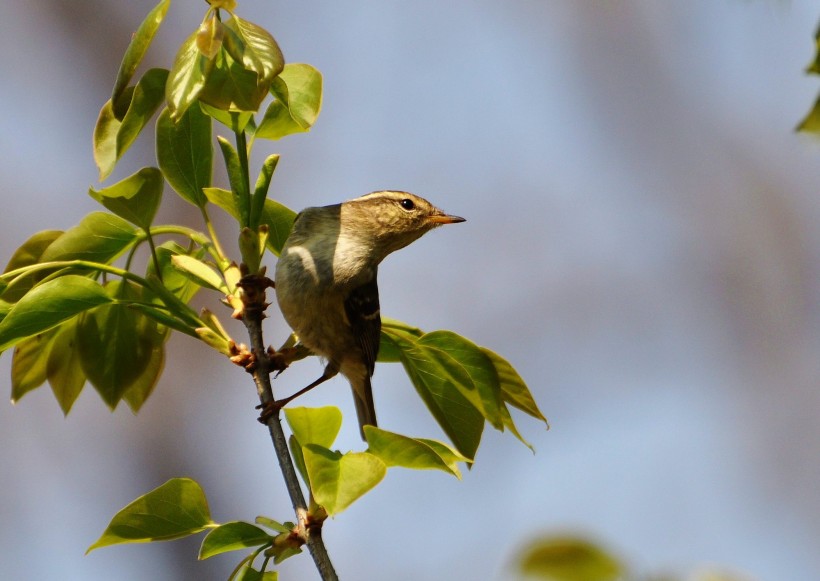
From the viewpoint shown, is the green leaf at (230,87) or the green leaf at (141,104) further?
the green leaf at (141,104)

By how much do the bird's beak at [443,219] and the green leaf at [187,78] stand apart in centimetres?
216

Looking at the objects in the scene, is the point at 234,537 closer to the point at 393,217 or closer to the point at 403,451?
the point at 403,451

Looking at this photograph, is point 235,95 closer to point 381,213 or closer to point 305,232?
point 305,232

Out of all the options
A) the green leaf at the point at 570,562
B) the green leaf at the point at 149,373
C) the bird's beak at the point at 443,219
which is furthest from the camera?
the bird's beak at the point at 443,219

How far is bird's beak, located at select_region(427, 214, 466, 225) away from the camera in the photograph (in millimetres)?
3645

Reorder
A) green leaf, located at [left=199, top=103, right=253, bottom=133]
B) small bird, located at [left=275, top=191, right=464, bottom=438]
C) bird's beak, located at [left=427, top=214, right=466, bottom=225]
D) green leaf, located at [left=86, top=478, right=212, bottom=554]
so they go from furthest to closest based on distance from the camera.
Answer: bird's beak, located at [left=427, top=214, right=466, bottom=225]
small bird, located at [left=275, top=191, right=464, bottom=438]
green leaf, located at [left=199, top=103, right=253, bottom=133]
green leaf, located at [left=86, top=478, right=212, bottom=554]

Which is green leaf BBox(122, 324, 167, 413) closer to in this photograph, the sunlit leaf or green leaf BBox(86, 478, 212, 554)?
green leaf BBox(86, 478, 212, 554)

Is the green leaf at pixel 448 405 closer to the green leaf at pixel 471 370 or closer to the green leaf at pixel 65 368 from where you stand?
the green leaf at pixel 471 370

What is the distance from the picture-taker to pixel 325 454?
59.6 inches

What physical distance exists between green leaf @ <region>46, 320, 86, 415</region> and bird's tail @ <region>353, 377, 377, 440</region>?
1.50 metres

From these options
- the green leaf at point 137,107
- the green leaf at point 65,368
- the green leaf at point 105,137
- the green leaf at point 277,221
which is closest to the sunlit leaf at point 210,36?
the green leaf at point 137,107

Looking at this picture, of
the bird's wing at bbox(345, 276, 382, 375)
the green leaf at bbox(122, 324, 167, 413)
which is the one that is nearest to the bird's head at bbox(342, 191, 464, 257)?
the bird's wing at bbox(345, 276, 382, 375)

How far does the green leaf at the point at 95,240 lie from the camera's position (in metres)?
2.04

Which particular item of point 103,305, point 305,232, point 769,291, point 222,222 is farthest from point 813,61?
point 769,291
